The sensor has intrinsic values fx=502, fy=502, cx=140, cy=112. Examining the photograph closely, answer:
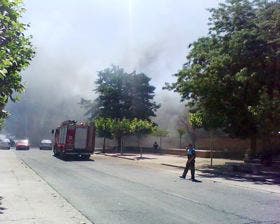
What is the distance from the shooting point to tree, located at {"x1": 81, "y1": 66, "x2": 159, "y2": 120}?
66.8 metres

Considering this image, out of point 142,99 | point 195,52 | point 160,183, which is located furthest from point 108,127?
point 160,183

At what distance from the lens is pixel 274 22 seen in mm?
25266

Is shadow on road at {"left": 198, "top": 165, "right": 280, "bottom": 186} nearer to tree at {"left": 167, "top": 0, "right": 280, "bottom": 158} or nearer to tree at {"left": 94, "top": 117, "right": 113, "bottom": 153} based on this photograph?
tree at {"left": 167, "top": 0, "right": 280, "bottom": 158}

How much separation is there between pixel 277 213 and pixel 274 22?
15.5 metres

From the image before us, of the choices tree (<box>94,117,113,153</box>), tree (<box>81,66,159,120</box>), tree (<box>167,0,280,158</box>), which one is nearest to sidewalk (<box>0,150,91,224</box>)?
tree (<box>167,0,280,158</box>)

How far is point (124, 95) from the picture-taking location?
220ft

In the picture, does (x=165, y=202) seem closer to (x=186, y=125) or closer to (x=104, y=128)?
(x=104, y=128)

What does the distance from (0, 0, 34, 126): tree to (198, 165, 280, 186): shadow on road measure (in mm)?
13555

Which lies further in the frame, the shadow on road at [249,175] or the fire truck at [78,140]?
the fire truck at [78,140]

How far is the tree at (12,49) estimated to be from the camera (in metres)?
9.54

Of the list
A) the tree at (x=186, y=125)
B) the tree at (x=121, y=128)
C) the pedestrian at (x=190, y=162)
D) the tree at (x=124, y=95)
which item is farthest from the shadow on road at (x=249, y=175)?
the tree at (x=124, y=95)

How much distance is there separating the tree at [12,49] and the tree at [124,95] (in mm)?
54365

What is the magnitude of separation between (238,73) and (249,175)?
A: 5.32 meters

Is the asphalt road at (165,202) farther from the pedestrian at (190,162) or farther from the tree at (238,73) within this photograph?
the tree at (238,73)
